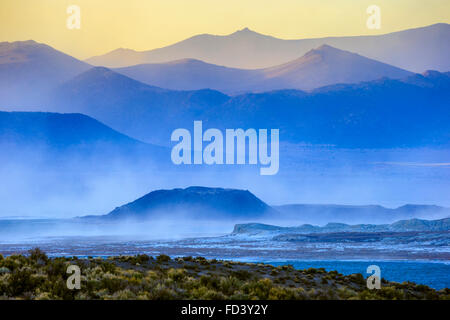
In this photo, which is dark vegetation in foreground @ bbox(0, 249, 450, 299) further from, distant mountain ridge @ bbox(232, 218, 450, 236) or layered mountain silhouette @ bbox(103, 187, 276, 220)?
layered mountain silhouette @ bbox(103, 187, 276, 220)

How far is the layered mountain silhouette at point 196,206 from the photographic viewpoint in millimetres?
164500

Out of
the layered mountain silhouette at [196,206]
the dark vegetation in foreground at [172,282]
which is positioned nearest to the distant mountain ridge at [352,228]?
the layered mountain silhouette at [196,206]

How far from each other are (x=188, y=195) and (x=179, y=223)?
9816 millimetres

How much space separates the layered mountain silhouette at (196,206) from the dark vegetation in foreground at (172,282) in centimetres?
13327

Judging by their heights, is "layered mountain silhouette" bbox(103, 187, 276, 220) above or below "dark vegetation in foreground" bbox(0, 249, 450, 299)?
above

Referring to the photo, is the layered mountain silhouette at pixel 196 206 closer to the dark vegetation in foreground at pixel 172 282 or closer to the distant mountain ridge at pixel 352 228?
the distant mountain ridge at pixel 352 228

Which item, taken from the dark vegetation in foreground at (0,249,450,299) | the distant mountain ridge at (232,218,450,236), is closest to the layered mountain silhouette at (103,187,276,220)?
the distant mountain ridge at (232,218,450,236)

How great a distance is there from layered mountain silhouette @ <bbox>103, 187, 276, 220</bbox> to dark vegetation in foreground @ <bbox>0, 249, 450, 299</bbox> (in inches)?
5247

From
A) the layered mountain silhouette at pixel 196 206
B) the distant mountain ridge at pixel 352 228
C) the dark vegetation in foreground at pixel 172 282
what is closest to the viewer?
the dark vegetation in foreground at pixel 172 282

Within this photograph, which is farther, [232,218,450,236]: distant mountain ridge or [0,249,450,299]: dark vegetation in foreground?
[232,218,450,236]: distant mountain ridge

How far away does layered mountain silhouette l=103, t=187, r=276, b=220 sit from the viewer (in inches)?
6476
